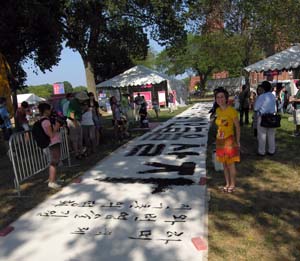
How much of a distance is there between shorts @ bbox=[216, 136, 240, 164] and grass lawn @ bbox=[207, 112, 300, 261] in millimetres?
580

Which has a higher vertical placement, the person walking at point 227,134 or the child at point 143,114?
the person walking at point 227,134

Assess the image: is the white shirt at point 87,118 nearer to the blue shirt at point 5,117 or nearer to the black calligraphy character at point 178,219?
the blue shirt at point 5,117

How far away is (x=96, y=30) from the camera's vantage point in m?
17.7

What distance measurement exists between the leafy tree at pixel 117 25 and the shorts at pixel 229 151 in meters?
10.4

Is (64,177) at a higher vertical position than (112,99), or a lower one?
lower

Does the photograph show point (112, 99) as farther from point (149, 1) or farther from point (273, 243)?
point (273, 243)

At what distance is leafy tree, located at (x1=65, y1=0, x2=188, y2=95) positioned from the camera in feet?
51.6

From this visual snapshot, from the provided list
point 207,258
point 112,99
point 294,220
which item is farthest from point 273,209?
point 112,99

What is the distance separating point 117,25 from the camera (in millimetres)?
19750

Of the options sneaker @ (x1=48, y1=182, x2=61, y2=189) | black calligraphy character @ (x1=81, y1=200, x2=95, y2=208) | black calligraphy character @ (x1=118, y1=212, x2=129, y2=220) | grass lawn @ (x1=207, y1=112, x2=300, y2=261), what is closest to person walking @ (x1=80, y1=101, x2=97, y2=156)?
sneaker @ (x1=48, y1=182, x2=61, y2=189)

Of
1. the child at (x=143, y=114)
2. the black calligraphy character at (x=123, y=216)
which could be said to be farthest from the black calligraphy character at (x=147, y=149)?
the child at (x=143, y=114)

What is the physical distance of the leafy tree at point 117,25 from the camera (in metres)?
15.7

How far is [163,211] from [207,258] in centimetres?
155

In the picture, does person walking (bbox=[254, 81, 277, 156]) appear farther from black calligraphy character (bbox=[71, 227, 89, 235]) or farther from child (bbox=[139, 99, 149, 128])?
child (bbox=[139, 99, 149, 128])
